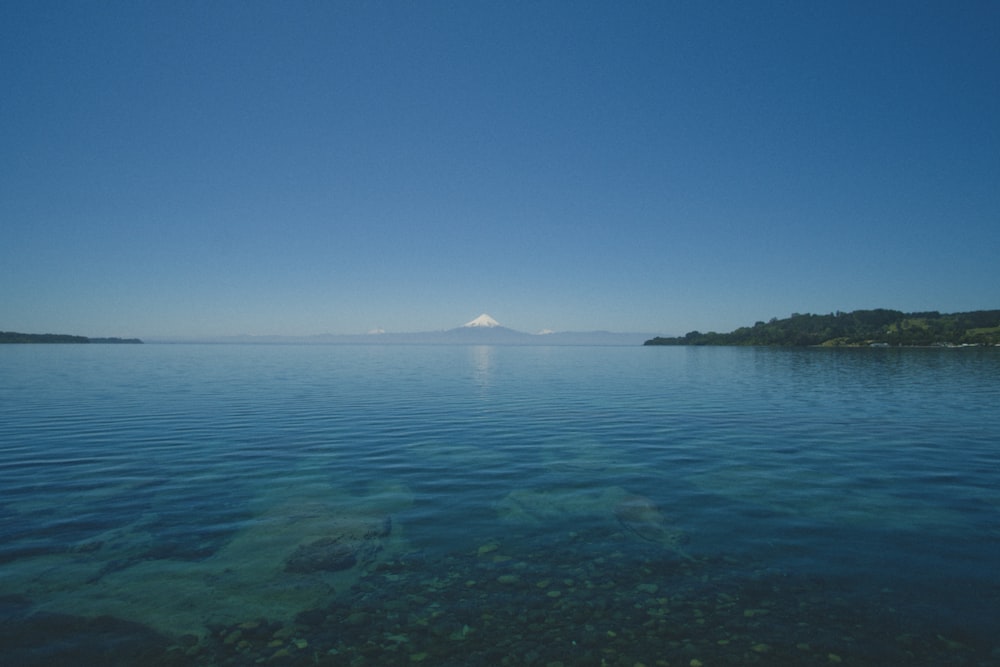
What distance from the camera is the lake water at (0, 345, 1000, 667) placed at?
909 cm

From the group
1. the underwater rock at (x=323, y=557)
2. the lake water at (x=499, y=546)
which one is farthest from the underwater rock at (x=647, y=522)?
the underwater rock at (x=323, y=557)

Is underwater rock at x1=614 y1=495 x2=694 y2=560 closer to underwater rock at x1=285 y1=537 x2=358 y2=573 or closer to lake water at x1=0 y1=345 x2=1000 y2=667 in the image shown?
lake water at x1=0 y1=345 x2=1000 y2=667

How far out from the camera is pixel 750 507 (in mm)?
16406

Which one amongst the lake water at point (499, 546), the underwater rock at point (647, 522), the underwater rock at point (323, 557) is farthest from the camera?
the underwater rock at point (647, 522)

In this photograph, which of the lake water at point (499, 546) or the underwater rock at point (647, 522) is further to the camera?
the underwater rock at point (647, 522)

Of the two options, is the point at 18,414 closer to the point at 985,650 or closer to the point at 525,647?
the point at 525,647

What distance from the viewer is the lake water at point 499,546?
29.8 ft

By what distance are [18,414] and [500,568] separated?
4220 cm

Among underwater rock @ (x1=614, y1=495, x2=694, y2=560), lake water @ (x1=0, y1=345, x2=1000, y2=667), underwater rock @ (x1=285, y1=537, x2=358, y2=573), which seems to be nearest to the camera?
lake water @ (x1=0, y1=345, x2=1000, y2=667)

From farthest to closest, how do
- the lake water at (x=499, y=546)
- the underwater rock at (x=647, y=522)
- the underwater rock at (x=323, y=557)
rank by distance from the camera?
the underwater rock at (x=647, y=522) → the underwater rock at (x=323, y=557) → the lake water at (x=499, y=546)

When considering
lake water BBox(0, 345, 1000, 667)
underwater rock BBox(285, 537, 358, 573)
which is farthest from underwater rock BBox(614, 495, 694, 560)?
underwater rock BBox(285, 537, 358, 573)

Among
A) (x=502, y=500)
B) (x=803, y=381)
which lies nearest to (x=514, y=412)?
(x=502, y=500)

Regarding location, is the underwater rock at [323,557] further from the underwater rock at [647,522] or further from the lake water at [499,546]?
the underwater rock at [647,522]

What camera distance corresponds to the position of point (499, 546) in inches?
527
